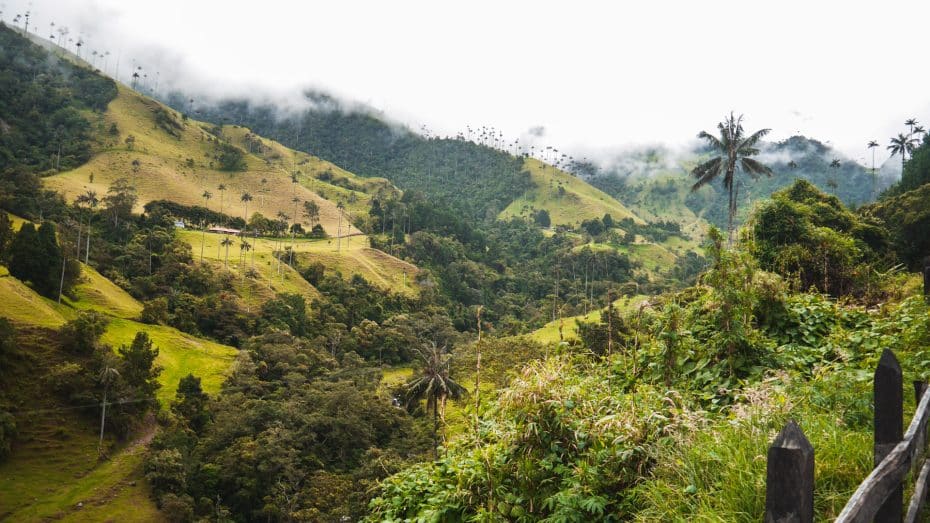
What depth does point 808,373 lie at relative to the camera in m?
5.65

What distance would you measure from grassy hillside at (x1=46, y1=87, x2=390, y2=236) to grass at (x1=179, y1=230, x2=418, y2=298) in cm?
1568

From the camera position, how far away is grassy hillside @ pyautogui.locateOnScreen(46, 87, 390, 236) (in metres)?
108

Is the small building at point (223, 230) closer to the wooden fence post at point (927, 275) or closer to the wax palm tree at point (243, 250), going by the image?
the wax palm tree at point (243, 250)

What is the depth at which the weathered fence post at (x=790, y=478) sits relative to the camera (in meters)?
1.51

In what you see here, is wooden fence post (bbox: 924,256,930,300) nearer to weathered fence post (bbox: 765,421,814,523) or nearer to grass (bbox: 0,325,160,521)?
weathered fence post (bbox: 765,421,814,523)

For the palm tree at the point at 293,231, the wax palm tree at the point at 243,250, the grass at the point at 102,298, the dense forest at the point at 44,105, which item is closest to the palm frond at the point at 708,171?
the grass at the point at 102,298

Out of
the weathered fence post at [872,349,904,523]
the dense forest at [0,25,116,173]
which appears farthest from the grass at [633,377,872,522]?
the dense forest at [0,25,116,173]

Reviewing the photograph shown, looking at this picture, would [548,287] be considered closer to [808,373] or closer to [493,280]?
[493,280]

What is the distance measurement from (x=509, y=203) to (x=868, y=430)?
630 feet

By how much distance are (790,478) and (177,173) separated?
5356 inches

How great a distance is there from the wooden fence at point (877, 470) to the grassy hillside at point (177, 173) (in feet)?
372

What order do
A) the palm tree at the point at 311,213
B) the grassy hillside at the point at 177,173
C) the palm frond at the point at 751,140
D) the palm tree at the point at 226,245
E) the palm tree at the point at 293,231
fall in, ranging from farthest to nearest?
the palm tree at the point at 311,213
the grassy hillside at the point at 177,173
the palm tree at the point at 293,231
the palm tree at the point at 226,245
the palm frond at the point at 751,140

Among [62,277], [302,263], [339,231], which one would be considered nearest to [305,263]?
[302,263]

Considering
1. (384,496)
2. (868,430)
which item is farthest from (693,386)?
(384,496)
